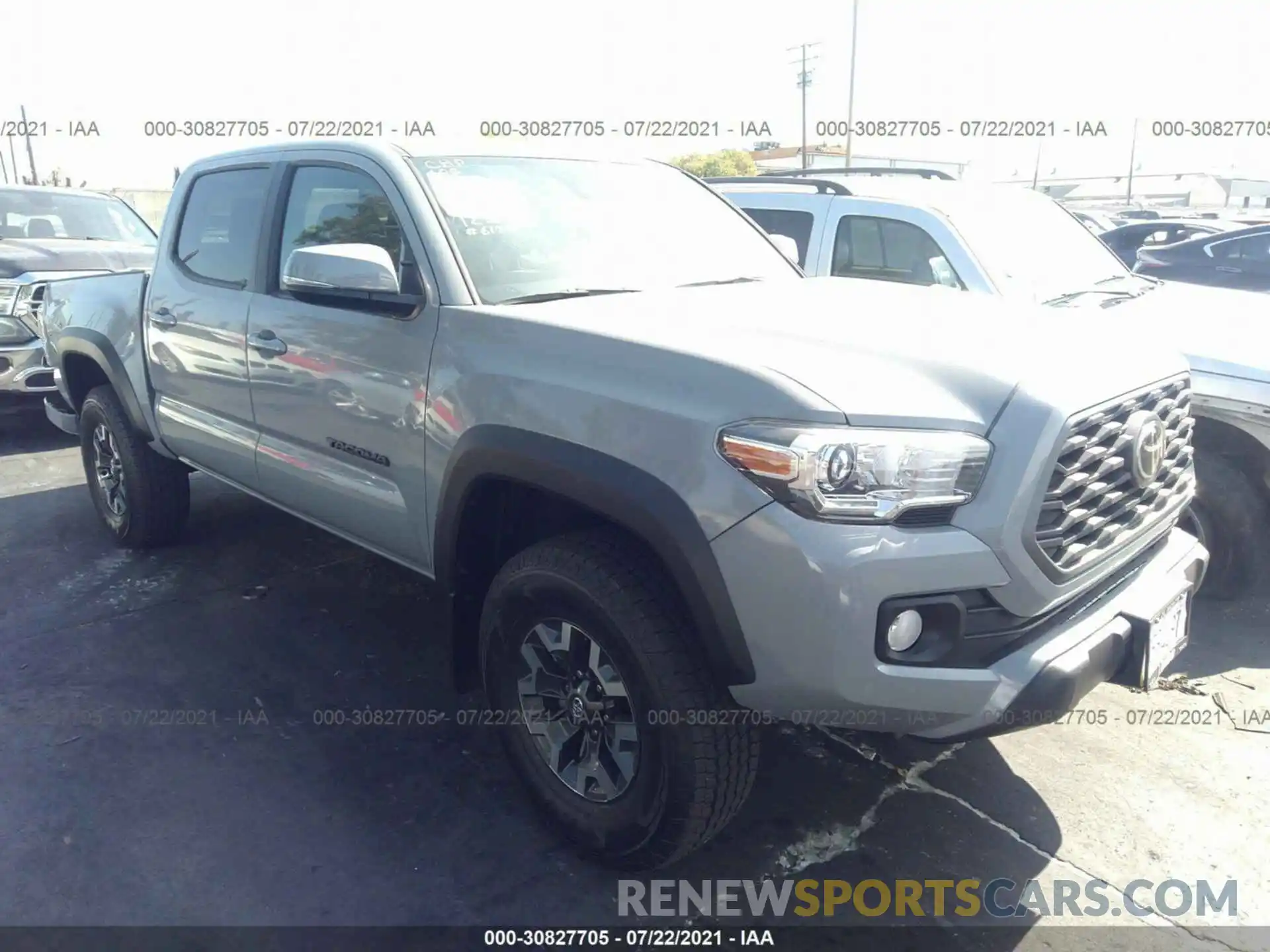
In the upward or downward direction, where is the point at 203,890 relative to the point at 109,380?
downward

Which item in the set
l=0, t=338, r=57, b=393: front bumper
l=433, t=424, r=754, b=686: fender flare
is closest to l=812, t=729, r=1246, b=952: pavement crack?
l=433, t=424, r=754, b=686: fender flare

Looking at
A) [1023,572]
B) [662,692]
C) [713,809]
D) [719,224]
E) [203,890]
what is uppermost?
[719,224]

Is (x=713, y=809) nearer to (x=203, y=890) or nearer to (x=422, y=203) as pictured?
(x=203, y=890)

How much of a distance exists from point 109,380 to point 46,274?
319 cm

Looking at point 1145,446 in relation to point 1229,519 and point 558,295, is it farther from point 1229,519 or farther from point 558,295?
point 1229,519

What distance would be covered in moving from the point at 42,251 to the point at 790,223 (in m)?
5.85

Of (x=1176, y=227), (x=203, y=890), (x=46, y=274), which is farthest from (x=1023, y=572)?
(x=1176, y=227)

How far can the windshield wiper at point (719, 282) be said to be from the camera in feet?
10.9

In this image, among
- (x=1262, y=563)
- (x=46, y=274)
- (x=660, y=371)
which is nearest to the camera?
(x=660, y=371)

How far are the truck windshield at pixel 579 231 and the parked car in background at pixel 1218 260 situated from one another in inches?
275

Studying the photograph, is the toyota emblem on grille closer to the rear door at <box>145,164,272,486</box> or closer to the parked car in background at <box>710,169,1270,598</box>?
the parked car in background at <box>710,169,1270,598</box>

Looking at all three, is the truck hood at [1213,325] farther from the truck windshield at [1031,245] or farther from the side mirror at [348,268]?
the side mirror at [348,268]

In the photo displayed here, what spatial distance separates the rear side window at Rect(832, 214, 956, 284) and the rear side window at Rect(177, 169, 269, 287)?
298 centimetres

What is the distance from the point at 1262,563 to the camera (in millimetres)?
4309
